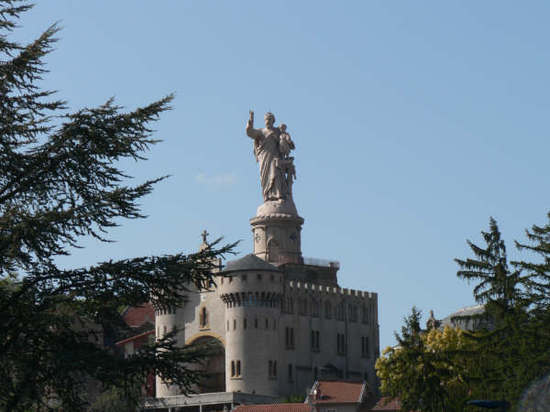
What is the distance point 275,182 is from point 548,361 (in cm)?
7769

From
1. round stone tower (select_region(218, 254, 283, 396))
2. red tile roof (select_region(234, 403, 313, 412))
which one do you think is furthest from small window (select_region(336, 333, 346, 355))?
red tile roof (select_region(234, 403, 313, 412))

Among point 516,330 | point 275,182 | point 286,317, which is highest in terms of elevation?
point 275,182

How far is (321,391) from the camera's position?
105 m

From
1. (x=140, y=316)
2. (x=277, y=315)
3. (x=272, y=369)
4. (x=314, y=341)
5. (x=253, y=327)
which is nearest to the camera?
(x=272, y=369)

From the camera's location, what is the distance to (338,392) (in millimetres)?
105562

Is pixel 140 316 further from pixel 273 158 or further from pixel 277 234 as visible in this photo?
pixel 273 158

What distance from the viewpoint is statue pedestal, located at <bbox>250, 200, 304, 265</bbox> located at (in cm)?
12488

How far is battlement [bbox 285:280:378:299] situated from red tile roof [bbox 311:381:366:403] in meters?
15.0

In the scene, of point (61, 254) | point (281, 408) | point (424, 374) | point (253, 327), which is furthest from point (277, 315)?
point (61, 254)

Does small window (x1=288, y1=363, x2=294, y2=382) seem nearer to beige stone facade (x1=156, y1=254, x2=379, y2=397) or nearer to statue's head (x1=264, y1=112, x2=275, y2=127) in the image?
beige stone facade (x1=156, y1=254, x2=379, y2=397)

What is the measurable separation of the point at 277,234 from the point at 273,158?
8.36m

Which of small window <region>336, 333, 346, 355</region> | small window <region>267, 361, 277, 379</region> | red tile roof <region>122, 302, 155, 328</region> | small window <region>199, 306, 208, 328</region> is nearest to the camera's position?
small window <region>267, 361, 277, 379</region>

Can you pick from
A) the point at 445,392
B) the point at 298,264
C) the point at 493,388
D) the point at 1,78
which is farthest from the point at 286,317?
the point at 1,78

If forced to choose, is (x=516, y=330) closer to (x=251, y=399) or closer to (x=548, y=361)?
(x=548, y=361)
